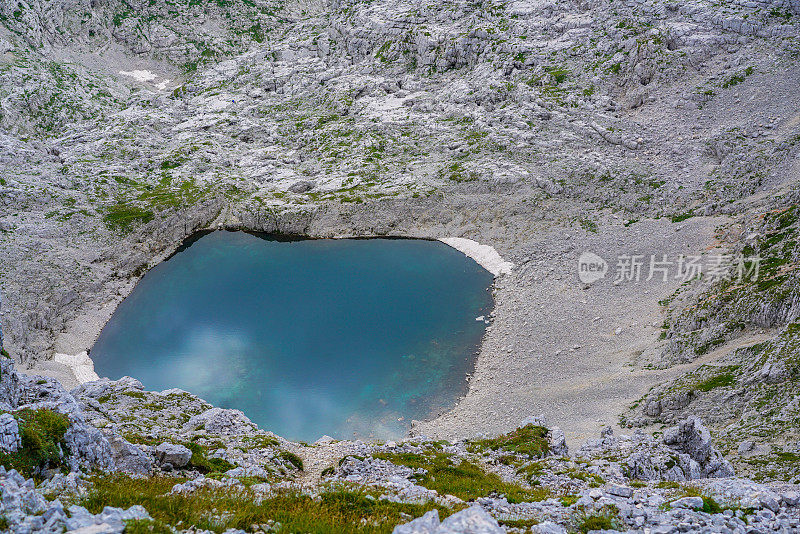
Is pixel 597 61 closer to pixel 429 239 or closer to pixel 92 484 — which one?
pixel 429 239

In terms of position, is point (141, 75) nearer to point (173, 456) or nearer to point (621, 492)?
point (173, 456)

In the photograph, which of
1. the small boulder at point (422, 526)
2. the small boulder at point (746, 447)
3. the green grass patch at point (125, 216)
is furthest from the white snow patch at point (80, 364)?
the small boulder at point (746, 447)

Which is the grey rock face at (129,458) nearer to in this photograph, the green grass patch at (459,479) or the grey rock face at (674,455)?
the green grass patch at (459,479)

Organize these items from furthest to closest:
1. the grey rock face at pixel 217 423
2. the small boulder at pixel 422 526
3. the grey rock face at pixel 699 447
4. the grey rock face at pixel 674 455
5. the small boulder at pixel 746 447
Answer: the grey rock face at pixel 217 423 < the small boulder at pixel 746 447 < the grey rock face at pixel 699 447 < the grey rock face at pixel 674 455 < the small boulder at pixel 422 526

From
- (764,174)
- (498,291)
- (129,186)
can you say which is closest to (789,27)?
(764,174)

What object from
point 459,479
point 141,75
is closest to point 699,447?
point 459,479

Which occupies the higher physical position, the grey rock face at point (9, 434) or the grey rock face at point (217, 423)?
the grey rock face at point (217, 423)
